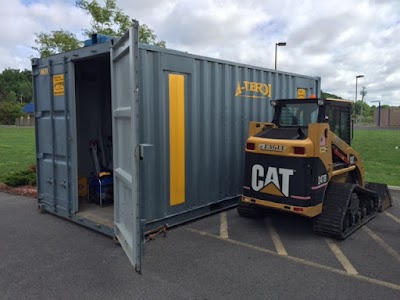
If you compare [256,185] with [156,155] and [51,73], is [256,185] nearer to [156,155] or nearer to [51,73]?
[156,155]

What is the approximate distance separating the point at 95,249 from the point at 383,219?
5339 millimetres

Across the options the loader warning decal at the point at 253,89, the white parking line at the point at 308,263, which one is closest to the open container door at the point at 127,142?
the white parking line at the point at 308,263

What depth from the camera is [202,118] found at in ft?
22.3

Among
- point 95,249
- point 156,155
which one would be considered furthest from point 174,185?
point 95,249

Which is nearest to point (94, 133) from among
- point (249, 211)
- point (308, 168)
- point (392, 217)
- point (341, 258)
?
point (249, 211)

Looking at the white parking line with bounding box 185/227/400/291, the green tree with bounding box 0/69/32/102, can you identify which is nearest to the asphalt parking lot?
the white parking line with bounding box 185/227/400/291

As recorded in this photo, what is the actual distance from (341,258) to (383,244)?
1032mm

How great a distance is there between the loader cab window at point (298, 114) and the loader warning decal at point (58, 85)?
13.2ft

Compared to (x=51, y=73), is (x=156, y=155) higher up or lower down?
lower down

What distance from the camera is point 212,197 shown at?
7.16 m

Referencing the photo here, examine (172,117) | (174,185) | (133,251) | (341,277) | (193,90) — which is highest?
(193,90)

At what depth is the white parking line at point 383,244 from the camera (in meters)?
5.19

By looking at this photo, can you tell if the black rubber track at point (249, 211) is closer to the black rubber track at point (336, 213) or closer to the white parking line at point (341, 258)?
the black rubber track at point (336, 213)

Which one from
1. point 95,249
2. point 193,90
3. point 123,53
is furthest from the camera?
point 193,90
